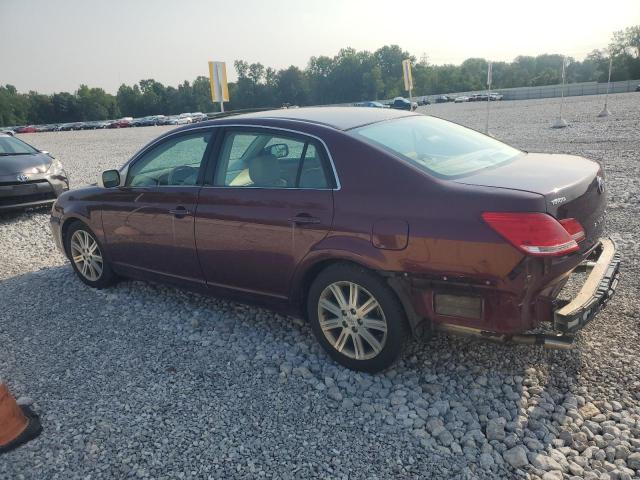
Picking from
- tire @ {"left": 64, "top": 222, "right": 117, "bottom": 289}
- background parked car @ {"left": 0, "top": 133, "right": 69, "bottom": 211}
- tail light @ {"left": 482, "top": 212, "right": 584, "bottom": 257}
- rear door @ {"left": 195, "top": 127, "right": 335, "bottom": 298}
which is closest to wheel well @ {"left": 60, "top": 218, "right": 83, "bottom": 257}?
tire @ {"left": 64, "top": 222, "right": 117, "bottom": 289}

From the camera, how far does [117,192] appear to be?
16.1 ft

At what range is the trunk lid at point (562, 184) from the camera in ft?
9.57

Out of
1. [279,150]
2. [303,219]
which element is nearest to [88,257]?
[279,150]

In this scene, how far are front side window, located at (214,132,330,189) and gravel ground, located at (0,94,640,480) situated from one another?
4.11 feet

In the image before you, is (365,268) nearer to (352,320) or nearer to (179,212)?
(352,320)

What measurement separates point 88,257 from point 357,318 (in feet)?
10.9

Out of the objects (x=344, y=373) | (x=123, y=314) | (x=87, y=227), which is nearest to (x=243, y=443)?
(x=344, y=373)

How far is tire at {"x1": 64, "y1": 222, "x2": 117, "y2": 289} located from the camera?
5.28 metres

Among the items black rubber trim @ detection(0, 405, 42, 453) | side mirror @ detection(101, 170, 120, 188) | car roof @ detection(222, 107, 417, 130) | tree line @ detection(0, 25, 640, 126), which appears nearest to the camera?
black rubber trim @ detection(0, 405, 42, 453)

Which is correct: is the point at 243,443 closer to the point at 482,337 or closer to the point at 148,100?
the point at 482,337

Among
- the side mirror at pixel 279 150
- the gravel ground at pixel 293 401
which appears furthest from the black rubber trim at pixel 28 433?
the side mirror at pixel 279 150

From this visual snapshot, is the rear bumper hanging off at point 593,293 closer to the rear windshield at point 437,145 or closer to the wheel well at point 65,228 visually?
the rear windshield at point 437,145

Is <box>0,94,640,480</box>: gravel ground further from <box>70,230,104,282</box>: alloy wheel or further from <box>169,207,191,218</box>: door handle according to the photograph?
<box>169,207,191,218</box>: door handle

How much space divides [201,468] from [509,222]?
210cm
